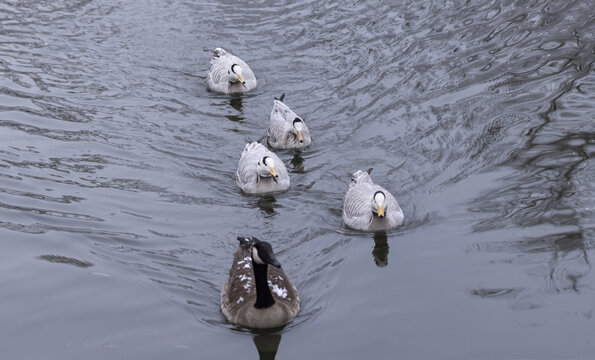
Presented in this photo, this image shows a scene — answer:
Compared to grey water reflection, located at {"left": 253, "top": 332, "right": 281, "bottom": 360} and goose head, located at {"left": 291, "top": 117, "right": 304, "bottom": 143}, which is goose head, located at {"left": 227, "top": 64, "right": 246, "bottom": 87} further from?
grey water reflection, located at {"left": 253, "top": 332, "right": 281, "bottom": 360}

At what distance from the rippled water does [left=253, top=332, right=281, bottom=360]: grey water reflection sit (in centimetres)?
3

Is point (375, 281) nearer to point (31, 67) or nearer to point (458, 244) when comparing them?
point (458, 244)

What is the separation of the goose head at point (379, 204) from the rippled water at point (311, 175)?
1.40 ft

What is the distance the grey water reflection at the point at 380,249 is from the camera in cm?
1275

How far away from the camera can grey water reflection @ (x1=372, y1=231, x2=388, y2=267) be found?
41.8ft

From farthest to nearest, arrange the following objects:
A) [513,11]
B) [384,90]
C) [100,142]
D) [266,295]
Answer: [513,11] → [384,90] → [100,142] → [266,295]

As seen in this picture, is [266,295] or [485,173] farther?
[485,173]

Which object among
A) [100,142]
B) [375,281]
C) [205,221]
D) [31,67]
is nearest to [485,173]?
[375,281]

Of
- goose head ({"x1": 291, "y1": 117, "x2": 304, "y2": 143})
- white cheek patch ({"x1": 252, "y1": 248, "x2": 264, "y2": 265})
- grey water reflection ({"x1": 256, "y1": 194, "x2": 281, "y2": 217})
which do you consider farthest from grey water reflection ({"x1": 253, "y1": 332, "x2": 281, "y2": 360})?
goose head ({"x1": 291, "y1": 117, "x2": 304, "y2": 143})

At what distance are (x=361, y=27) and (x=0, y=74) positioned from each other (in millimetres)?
8451

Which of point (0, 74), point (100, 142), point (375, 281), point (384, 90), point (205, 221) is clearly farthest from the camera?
point (0, 74)

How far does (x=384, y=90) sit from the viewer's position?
1880cm

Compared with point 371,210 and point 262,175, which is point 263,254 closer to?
point 371,210

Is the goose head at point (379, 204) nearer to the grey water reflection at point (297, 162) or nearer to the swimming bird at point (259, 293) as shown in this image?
the swimming bird at point (259, 293)
